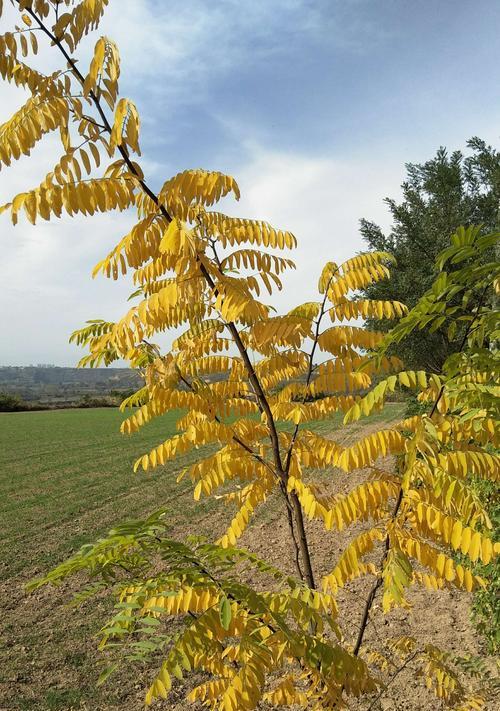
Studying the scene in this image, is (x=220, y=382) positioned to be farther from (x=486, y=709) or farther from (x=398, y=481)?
(x=486, y=709)

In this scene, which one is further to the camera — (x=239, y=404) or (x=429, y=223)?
(x=429, y=223)

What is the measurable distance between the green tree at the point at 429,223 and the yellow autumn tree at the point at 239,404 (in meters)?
11.7

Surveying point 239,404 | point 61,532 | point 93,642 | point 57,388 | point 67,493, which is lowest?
point 57,388

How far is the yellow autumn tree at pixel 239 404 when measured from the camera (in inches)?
71.2

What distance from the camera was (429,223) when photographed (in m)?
15.5

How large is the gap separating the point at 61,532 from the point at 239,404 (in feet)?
44.4

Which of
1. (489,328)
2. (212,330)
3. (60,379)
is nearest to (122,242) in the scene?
(212,330)

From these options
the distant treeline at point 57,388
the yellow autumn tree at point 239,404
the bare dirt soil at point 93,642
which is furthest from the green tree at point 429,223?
the distant treeline at point 57,388

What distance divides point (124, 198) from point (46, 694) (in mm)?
6639

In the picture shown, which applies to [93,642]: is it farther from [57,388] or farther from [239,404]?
[57,388]

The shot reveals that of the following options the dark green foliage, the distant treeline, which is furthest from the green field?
the distant treeline

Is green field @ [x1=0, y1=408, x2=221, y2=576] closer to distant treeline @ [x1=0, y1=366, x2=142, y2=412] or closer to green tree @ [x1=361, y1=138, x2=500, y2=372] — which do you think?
green tree @ [x1=361, y1=138, x2=500, y2=372]

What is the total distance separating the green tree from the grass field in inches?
338

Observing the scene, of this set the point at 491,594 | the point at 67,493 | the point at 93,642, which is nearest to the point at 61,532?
the point at 67,493
